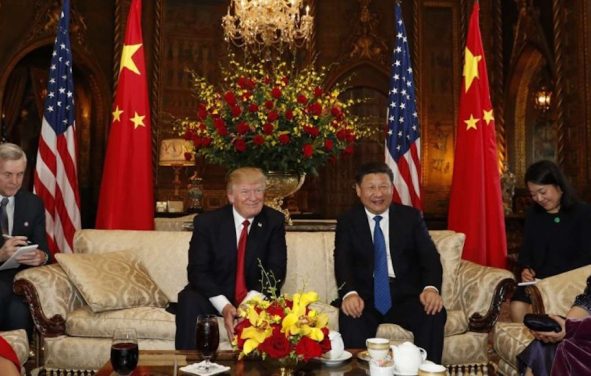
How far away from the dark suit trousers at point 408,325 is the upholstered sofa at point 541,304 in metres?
0.30

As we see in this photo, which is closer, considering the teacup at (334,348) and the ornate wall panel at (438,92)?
the teacup at (334,348)

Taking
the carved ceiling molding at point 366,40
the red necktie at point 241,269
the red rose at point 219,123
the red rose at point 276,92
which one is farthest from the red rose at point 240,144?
the carved ceiling molding at point 366,40

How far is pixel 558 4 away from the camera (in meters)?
7.70

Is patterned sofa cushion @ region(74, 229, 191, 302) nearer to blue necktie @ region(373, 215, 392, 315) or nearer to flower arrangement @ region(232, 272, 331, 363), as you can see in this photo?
blue necktie @ region(373, 215, 392, 315)

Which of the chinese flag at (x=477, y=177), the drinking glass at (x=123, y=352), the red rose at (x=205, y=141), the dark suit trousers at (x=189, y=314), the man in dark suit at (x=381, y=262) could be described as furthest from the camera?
the chinese flag at (x=477, y=177)

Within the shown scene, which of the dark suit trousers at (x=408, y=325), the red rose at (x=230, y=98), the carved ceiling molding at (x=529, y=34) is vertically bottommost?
the dark suit trousers at (x=408, y=325)

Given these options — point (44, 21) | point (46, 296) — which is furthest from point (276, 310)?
point (44, 21)

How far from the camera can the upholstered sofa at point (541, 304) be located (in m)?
3.07

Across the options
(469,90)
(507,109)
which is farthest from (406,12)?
(469,90)

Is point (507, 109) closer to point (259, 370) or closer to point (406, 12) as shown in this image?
point (406, 12)

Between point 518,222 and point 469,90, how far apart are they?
115 inches

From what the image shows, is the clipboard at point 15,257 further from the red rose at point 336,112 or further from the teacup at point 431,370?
the teacup at point 431,370

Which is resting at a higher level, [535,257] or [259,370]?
[535,257]

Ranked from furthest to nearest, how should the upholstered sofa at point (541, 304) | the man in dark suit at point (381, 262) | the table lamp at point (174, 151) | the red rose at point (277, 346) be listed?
1. the table lamp at point (174, 151)
2. the man in dark suit at point (381, 262)
3. the upholstered sofa at point (541, 304)
4. the red rose at point (277, 346)
